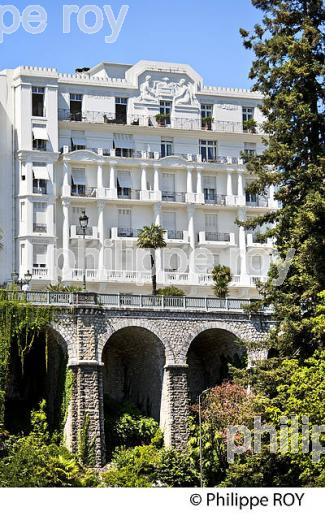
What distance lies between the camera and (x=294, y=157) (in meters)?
64.1

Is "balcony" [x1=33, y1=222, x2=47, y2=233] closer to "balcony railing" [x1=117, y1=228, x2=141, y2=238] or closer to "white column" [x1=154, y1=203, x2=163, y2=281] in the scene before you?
"balcony railing" [x1=117, y1=228, x2=141, y2=238]

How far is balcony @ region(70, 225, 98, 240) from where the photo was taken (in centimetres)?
8562

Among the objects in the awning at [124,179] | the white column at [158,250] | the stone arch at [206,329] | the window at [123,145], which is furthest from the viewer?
the window at [123,145]

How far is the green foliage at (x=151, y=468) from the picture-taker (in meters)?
62.8

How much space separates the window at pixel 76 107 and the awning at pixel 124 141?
9.02ft

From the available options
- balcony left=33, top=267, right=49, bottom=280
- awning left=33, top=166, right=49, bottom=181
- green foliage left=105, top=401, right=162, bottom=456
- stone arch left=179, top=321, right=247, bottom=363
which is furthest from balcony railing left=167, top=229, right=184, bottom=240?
green foliage left=105, top=401, right=162, bottom=456

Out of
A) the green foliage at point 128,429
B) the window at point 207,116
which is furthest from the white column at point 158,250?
the green foliage at point 128,429

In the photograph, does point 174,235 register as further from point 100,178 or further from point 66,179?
point 66,179

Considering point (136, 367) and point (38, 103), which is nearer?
point (136, 367)

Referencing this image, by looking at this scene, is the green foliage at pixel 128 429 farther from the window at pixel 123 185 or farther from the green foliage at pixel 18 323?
the window at pixel 123 185

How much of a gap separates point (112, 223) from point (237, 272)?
8.65 m

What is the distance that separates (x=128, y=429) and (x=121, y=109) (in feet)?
93.3

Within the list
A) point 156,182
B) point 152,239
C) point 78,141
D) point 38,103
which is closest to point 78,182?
point 78,141
